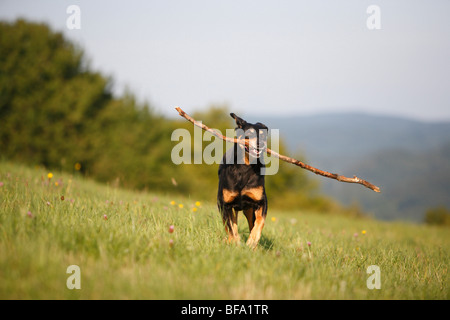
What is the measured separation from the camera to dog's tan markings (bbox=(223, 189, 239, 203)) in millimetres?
5941

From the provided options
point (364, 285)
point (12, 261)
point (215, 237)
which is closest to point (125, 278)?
point (12, 261)

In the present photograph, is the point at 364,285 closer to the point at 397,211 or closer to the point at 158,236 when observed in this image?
the point at 158,236

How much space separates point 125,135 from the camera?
31.4 m

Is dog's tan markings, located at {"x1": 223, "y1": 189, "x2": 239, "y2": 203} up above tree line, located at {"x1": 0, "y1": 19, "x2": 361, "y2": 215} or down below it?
below

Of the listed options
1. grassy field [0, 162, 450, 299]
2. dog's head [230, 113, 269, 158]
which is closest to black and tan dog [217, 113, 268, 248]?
dog's head [230, 113, 269, 158]

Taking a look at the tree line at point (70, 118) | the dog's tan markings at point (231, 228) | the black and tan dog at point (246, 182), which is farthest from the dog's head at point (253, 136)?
the tree line at point (70, 118)

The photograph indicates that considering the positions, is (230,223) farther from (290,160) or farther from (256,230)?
(290,160)

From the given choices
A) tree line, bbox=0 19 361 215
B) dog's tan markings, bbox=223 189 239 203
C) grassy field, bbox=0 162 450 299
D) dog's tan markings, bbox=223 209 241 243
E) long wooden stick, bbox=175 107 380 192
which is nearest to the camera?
grassy field, bbox=0 162 450 299

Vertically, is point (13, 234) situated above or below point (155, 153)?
below

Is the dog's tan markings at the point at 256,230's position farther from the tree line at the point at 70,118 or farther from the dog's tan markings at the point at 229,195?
the tree line at the point at 70,118

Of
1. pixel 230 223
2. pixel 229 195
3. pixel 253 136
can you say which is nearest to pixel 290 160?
pixel 253 136

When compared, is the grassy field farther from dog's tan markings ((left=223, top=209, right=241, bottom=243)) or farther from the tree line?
the tree line
